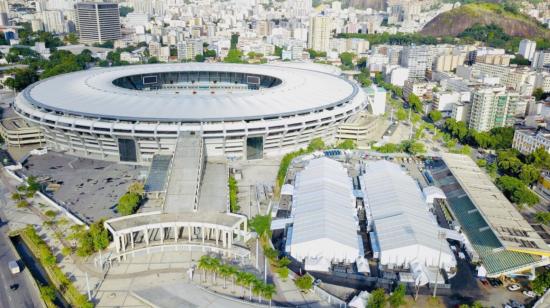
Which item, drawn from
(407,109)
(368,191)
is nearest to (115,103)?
(368,191)

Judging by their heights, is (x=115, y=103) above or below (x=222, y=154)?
above

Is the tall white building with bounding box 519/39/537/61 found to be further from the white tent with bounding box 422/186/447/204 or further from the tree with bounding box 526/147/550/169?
the white tent with bounding box 422/186/447/204

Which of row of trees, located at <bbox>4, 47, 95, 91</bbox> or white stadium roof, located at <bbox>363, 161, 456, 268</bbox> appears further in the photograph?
row of trees, located at <bbox>4, 47, 95, 91</bbox>

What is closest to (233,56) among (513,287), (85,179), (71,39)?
(71,39)

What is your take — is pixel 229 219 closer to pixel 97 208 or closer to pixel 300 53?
pixel 97 208

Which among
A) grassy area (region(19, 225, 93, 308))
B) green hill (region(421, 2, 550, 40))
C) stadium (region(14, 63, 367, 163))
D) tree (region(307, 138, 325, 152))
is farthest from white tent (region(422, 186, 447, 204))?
green hill (region(421, 2, 550, 40))

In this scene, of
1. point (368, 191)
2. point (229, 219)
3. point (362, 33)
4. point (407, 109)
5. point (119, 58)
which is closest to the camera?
point (229, 219)

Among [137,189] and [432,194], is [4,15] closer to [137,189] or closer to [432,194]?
[137,189]
